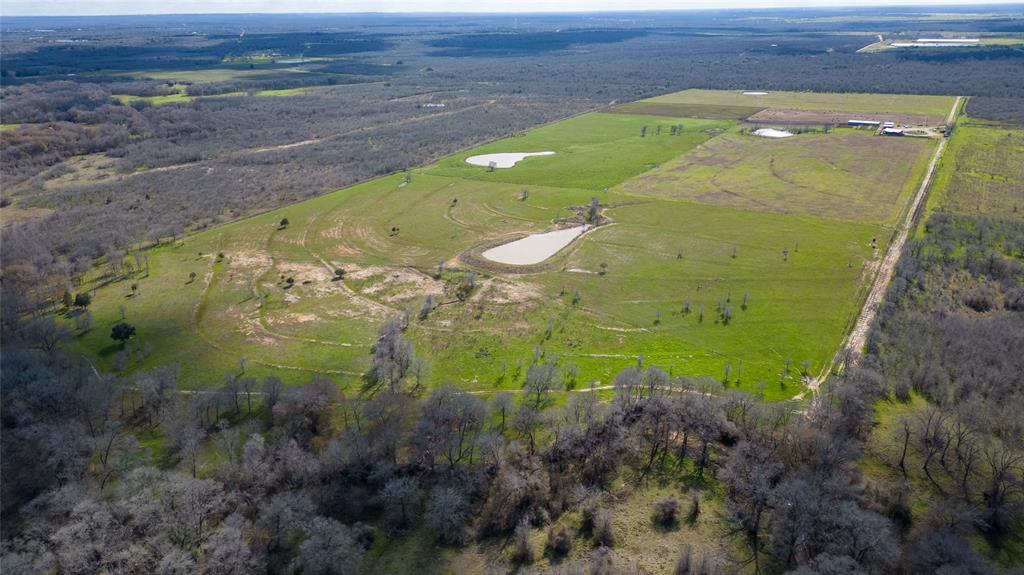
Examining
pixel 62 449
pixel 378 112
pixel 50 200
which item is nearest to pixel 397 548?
pixel 62 449

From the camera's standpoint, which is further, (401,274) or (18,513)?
(401,274)

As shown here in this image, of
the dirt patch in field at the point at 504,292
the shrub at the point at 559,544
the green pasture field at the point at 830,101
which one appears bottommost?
the shrub at the point at 559,544

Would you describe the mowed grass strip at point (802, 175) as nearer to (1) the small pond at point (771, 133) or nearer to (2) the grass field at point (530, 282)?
(2) the grass field at point (530, 282)

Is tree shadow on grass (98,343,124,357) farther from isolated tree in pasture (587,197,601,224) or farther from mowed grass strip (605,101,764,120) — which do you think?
mowed grass strip (605,101,764,120)

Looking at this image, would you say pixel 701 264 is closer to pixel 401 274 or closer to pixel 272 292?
pixel 401 274

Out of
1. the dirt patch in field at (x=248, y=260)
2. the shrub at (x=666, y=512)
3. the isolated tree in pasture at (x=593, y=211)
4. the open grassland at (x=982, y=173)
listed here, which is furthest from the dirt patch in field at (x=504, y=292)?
the open grassland at (x=982, y=173)
